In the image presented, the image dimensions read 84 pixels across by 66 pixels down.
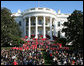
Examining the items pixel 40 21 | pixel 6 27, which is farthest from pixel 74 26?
pixel 40 21

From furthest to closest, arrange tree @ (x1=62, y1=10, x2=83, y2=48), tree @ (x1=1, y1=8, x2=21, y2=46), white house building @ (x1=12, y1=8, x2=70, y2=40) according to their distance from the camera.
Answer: white house building @ (x1=12, y1=8, x2=70, y2=40) < tree @ (x1=1, y1=8, x2=21, y2=46) < tree @ (x1=62, y1=10, x2=83, y2=48)

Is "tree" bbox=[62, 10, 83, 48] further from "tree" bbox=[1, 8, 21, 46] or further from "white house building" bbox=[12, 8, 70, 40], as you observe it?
"tree" bbox=[1, 8, 21, 46]

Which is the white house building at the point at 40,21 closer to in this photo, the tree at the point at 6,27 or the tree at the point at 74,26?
the tree at the point at 74,26

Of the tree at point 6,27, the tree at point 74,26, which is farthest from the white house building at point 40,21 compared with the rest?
the tree at point 6,27

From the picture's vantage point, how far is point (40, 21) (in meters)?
41.1

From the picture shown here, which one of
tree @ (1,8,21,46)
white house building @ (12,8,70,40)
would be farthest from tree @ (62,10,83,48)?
tree @ (1,8,21,46)

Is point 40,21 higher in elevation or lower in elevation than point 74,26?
higher

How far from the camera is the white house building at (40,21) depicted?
3650 centimetres

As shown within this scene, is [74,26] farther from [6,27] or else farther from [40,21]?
[40,21]

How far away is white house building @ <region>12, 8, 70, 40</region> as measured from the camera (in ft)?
120

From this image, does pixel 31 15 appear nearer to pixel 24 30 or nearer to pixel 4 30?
pixel 24 30

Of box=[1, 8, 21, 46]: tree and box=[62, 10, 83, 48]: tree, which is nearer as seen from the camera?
box=[62, 10, 83, 48]: tree

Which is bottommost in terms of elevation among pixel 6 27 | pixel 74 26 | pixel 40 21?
pixel 6 27

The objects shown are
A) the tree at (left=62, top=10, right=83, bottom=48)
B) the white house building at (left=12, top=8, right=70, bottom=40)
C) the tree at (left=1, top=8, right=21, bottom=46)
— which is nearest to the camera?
the tree at (left=62, top=10, right=83, bottom=48)
